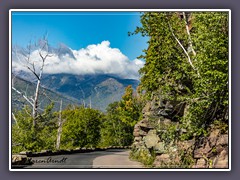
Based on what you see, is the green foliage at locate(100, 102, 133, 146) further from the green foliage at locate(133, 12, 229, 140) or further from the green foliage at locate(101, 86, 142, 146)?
the green foliage at locate(133, 12, 229, 140)

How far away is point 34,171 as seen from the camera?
7977 mm

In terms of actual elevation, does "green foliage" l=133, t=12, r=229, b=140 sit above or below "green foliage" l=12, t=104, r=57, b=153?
above

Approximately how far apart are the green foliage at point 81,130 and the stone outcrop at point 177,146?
116cm

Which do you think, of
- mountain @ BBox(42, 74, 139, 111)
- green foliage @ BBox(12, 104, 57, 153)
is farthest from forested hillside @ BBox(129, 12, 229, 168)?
green foliage @ BBox(12, 104, 57, 153)

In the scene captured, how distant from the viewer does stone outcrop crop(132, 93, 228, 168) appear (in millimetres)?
8250

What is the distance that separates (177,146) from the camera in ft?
29.0

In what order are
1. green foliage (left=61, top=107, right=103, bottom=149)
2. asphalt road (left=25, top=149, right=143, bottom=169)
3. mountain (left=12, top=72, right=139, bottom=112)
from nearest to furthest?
asphalt road (left=25, top=149, right=143, bottom=169), mountain (left=12, top=72, right=139, bottom=112), green foliage (left=61, top=107, right=103, bottom=149)

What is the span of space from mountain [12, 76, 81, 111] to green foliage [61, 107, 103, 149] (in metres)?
0.83

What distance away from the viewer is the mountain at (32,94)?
8412mm

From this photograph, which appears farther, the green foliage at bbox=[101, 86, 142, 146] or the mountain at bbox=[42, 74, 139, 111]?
the green foliage at bbox=[101, 86, 142, 146]

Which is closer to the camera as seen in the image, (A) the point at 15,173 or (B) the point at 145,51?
(A) the point at 15,173

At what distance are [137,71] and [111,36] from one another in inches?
36.4
